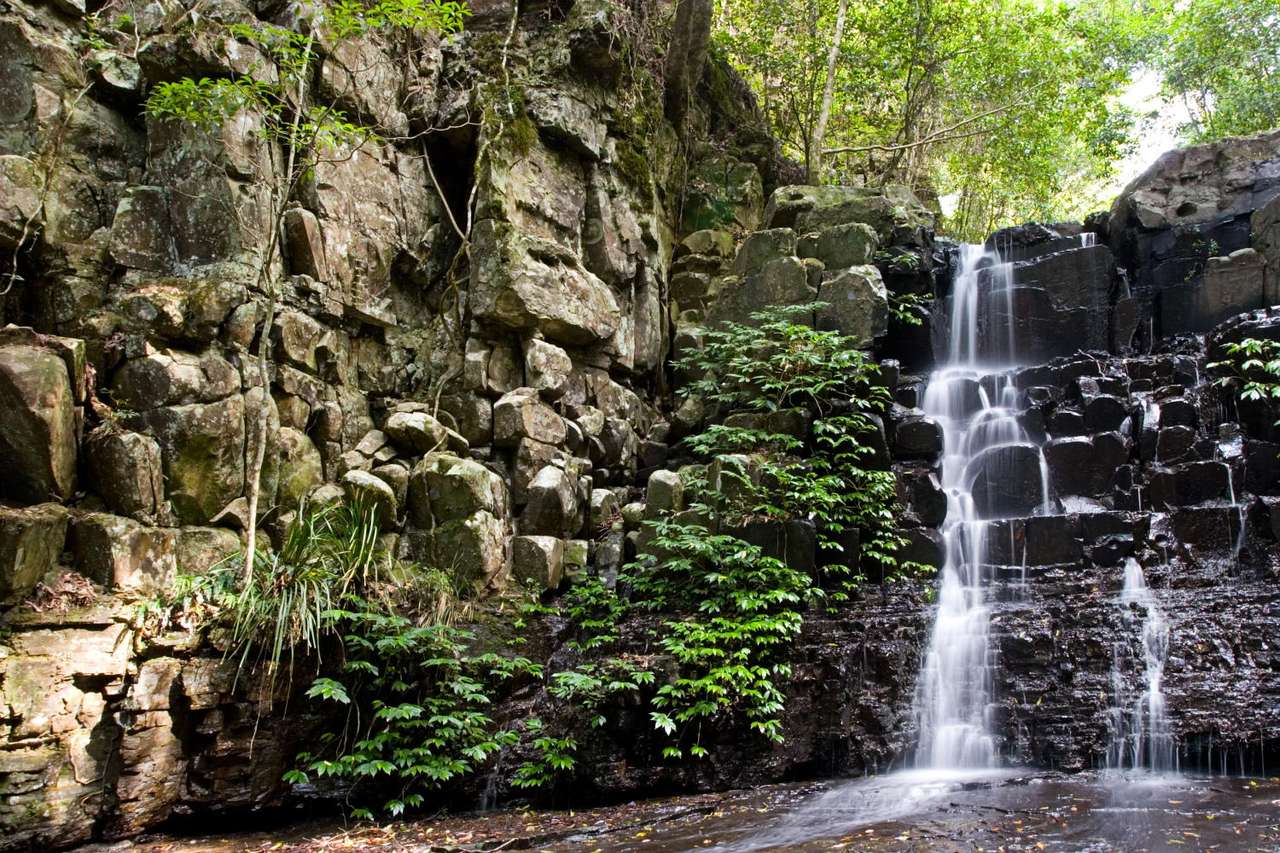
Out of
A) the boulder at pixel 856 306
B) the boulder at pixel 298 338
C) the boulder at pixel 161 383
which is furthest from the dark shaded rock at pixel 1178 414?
the boulder at pixel 161 383

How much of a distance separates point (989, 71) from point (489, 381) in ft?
44.5

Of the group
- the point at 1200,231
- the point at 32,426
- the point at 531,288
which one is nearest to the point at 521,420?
the point at 531,288

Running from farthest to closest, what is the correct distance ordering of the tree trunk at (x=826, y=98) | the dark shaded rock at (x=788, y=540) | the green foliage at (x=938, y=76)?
the green foliage at (x=938, y=76), the tree trunk at (x=826, y=98), the dark shaded rock at (x=788, y=540)

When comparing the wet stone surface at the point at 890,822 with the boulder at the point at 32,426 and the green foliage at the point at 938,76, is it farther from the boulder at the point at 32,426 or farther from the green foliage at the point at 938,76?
the green foliage at the point at 938,76

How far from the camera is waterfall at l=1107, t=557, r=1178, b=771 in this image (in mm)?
6574

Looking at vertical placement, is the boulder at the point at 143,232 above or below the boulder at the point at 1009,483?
above

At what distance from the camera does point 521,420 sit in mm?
9484

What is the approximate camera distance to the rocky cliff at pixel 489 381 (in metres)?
6.49

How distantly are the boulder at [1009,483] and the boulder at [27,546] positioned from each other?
9.43 meters

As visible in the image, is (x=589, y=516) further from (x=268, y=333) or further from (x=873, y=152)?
(x=873, y=152)

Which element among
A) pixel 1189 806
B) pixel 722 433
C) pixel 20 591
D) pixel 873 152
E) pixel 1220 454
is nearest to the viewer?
pixel 1189 806

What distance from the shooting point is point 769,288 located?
1165 cm

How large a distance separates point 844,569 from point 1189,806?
3.61m

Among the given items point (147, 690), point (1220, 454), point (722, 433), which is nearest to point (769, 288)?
point (722, 433)
